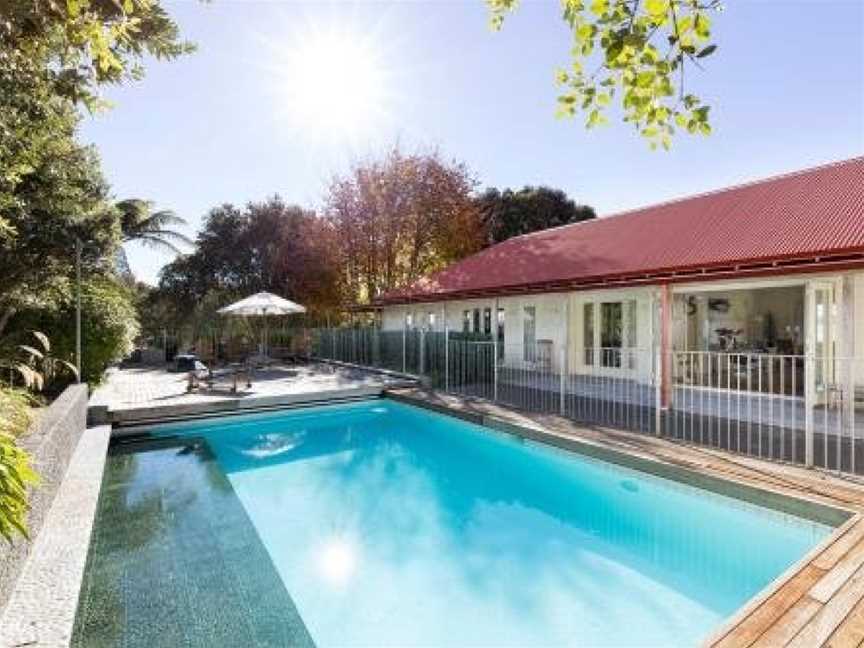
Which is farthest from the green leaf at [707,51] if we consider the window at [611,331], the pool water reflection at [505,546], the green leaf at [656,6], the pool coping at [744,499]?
the window at [611,331]

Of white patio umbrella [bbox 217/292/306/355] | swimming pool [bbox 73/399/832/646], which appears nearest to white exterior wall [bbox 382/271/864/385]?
swimming pool [bbox 73/399/832/646]

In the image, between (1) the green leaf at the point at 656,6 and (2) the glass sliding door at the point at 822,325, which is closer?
(1) the green leaf at the point at 656,6

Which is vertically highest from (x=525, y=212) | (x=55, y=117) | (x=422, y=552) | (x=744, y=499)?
(x=525, y=212)

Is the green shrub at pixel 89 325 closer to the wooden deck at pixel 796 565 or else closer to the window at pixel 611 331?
the wooden deck at pixel 796 565

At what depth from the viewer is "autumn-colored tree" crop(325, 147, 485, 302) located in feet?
99.4

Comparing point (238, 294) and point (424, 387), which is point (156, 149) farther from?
point (238, 294)

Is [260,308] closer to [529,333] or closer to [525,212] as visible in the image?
[529,333]

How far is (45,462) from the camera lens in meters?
5.47

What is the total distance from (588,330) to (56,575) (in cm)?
1442

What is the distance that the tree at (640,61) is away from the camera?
7.53ft

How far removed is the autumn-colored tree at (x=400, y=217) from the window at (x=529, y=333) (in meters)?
13.3

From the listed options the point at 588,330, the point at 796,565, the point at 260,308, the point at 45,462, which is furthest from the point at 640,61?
the point at 260,308

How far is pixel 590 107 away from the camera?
107 inches

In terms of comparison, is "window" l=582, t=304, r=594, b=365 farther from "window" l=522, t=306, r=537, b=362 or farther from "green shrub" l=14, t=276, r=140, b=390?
"green shrub" l=14, t=276, r=140, b=390
